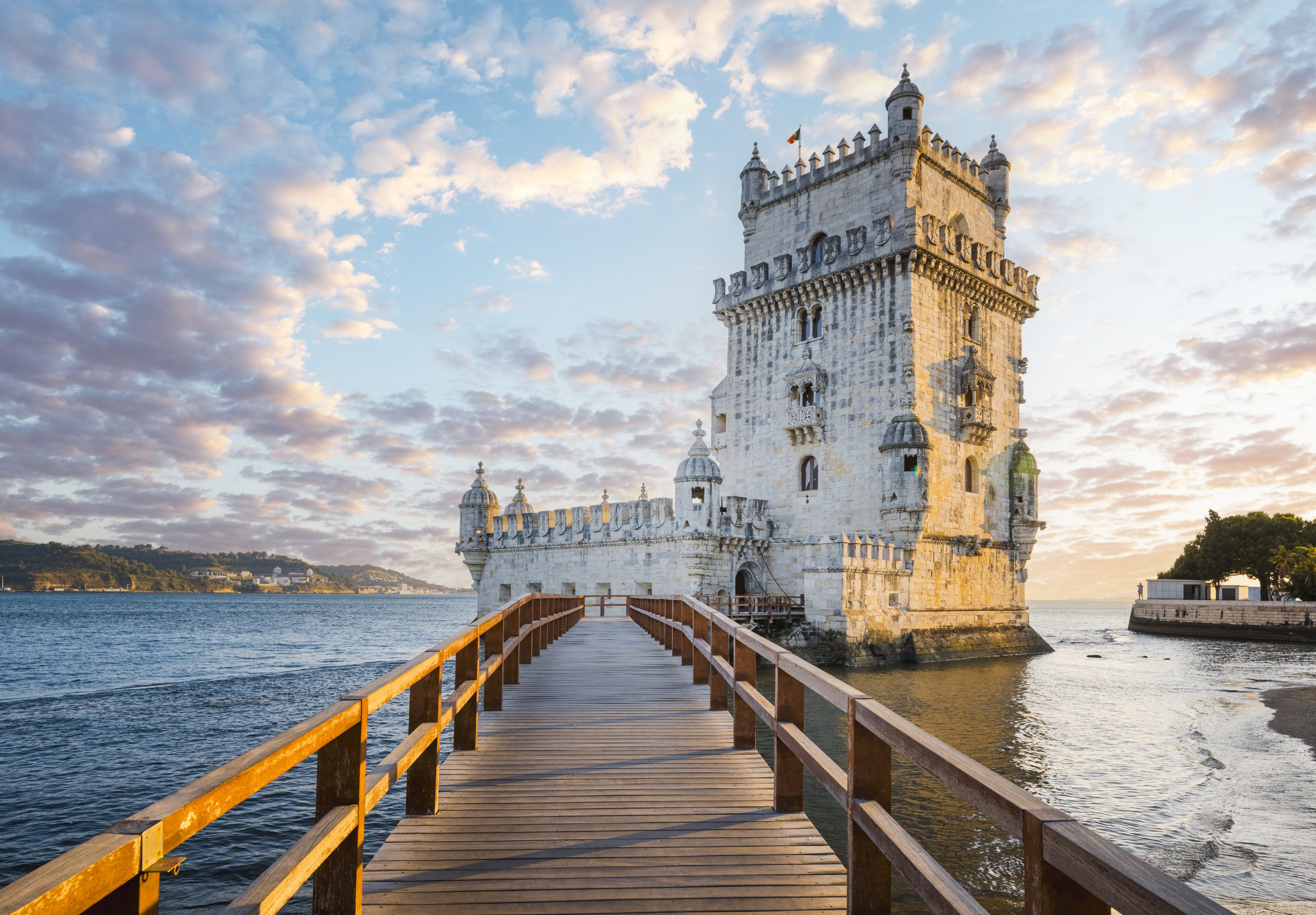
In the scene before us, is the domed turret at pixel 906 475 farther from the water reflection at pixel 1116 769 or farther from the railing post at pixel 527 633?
the railing post at pixel 527 633

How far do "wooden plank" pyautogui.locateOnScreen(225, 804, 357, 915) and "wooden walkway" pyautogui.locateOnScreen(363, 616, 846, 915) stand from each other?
802 mm

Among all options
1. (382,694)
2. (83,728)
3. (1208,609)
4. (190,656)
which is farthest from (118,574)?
(382,694)

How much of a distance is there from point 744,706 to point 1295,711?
829 inches

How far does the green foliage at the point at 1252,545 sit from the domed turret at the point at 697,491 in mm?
49865

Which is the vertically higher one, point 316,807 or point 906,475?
point 906,475

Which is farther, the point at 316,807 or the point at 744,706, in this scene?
the point at 744,706

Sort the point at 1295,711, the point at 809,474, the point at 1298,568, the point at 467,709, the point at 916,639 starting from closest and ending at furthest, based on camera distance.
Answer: the point at 467,709 → the point at 1295,711 → the point at 916,639 → the point at 809,474 → the point at 1298,568

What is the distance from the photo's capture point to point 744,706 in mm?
7145

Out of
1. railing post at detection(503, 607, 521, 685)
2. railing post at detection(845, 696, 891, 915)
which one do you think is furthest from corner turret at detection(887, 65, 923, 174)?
railing post at detection(845, 696, 891, 915)

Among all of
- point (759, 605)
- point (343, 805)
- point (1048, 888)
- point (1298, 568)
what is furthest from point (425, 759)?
point (1298, 568)

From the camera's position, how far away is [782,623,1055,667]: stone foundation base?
27312mm

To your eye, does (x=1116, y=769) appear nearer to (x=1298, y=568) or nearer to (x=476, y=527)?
(x=476, y=527)

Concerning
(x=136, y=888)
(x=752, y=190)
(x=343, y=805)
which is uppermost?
(x=752, y=190)

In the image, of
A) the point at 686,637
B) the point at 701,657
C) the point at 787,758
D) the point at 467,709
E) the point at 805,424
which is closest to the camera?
the point at 787,758
